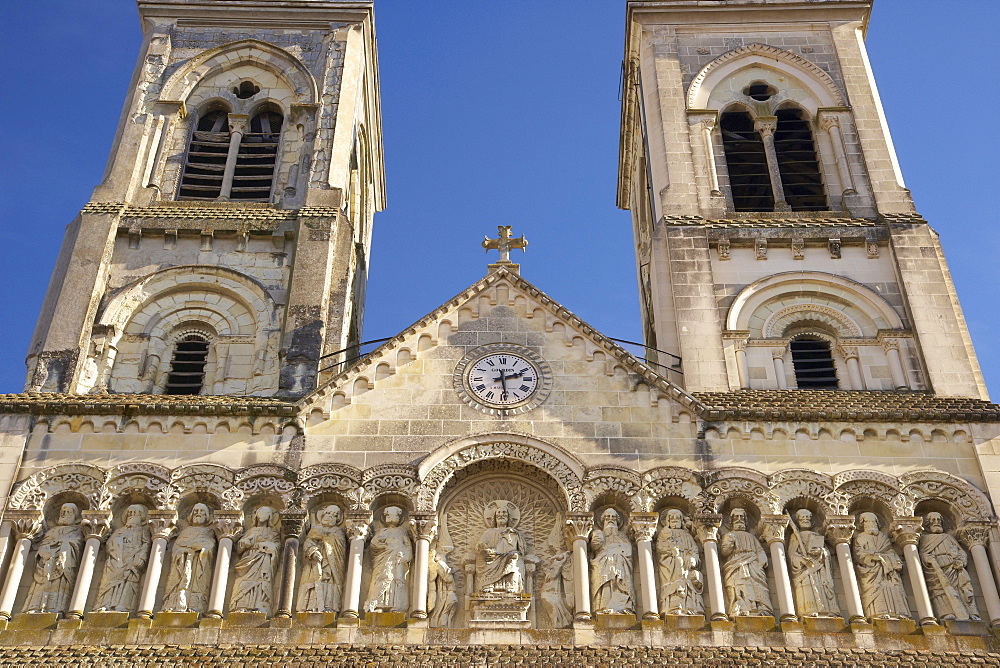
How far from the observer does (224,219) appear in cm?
2295

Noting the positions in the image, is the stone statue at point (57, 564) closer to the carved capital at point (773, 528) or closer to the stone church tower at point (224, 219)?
the stone church tower at point (224, 219)

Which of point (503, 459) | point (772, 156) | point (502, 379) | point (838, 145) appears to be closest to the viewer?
point (503, 459)

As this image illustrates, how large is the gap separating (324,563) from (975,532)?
9080 millimetres

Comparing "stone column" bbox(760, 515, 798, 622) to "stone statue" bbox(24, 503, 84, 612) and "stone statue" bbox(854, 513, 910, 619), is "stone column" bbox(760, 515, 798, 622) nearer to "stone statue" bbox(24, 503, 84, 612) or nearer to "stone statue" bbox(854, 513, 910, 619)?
"stone statue" bbox(854, 513, 910, 619)

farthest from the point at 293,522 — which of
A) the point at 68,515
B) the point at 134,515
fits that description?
the point at 68,515

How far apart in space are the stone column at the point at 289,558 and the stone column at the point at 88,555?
2493 mm

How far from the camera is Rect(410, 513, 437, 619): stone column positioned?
16.7 m

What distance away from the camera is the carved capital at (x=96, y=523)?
17297mm

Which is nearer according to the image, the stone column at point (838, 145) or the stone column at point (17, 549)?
the stone column at point (17, 549)

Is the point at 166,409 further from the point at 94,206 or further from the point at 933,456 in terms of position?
the point at 933,456

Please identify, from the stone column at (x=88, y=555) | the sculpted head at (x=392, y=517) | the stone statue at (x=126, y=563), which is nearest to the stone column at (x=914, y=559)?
the sculpted head at (x=392, y=517)

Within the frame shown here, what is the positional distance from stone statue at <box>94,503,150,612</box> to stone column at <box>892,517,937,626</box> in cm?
1052

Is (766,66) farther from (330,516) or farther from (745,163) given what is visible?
(330,516)

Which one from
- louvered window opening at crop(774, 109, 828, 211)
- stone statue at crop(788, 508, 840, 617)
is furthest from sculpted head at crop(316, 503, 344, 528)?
louvered window opening at crop(774, 109, 828, 211)
